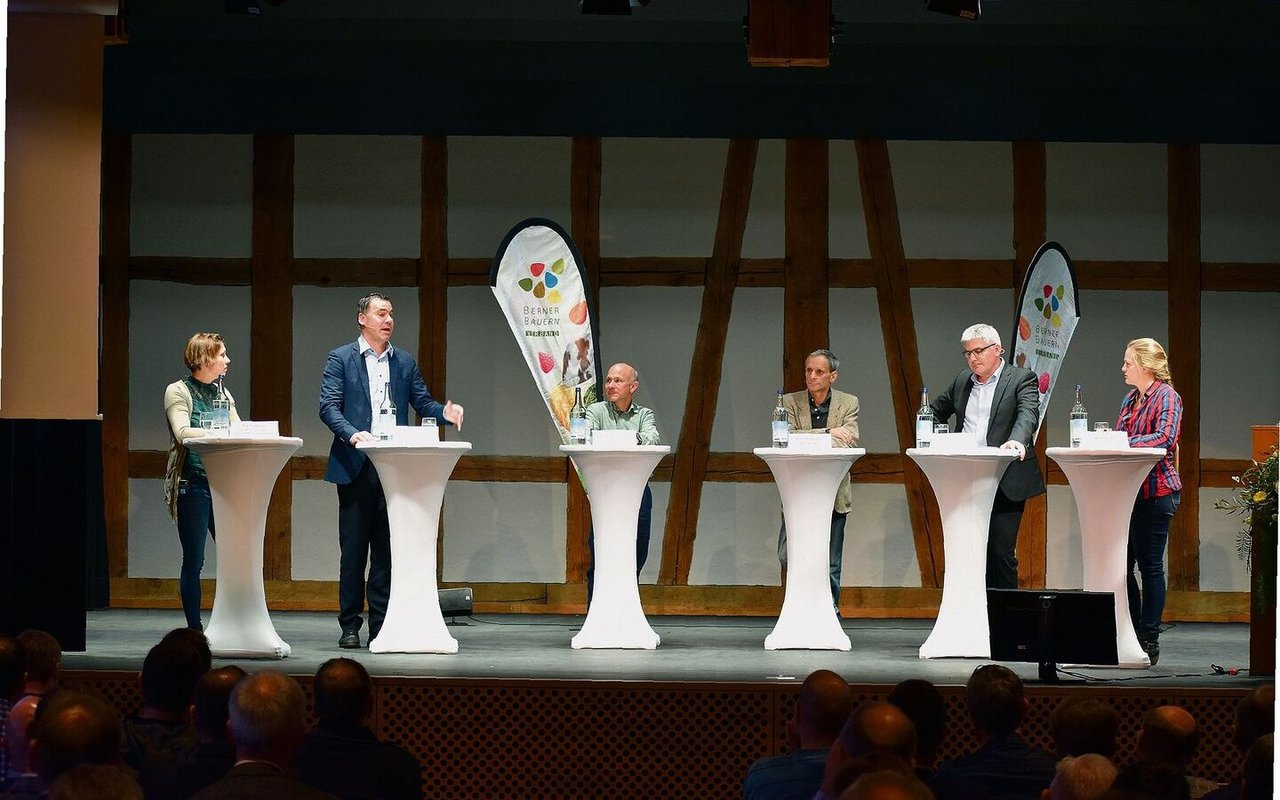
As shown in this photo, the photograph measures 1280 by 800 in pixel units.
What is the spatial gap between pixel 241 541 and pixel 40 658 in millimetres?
2159

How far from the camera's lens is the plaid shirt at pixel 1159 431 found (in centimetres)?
613

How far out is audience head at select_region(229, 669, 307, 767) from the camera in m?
2.81

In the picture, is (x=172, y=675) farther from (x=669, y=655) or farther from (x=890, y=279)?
(x=890, y=279)

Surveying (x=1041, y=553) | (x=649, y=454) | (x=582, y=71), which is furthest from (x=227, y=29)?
(x=1041, y=553)

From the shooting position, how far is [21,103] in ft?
16.6

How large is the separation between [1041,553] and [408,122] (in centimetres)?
427

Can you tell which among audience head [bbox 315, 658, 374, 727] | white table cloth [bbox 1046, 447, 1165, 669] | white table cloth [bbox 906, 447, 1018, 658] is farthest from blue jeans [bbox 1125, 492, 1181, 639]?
audience head [bbox 315, 658, 374, 727]

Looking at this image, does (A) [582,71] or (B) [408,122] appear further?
(B) [408,122]

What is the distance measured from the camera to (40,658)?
3941mm

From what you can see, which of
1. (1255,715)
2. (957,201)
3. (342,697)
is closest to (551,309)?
(957,201)

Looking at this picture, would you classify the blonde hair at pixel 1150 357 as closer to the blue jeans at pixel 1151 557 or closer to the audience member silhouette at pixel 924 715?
the blue jeans at pixel 1151 557

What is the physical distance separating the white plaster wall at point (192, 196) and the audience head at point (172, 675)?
17.2 ft

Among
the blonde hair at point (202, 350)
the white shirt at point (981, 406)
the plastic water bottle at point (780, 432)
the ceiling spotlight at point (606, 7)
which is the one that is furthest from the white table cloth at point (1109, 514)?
the blonde hair at point (202, 350)

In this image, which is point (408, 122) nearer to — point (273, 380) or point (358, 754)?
point (273, 380)
